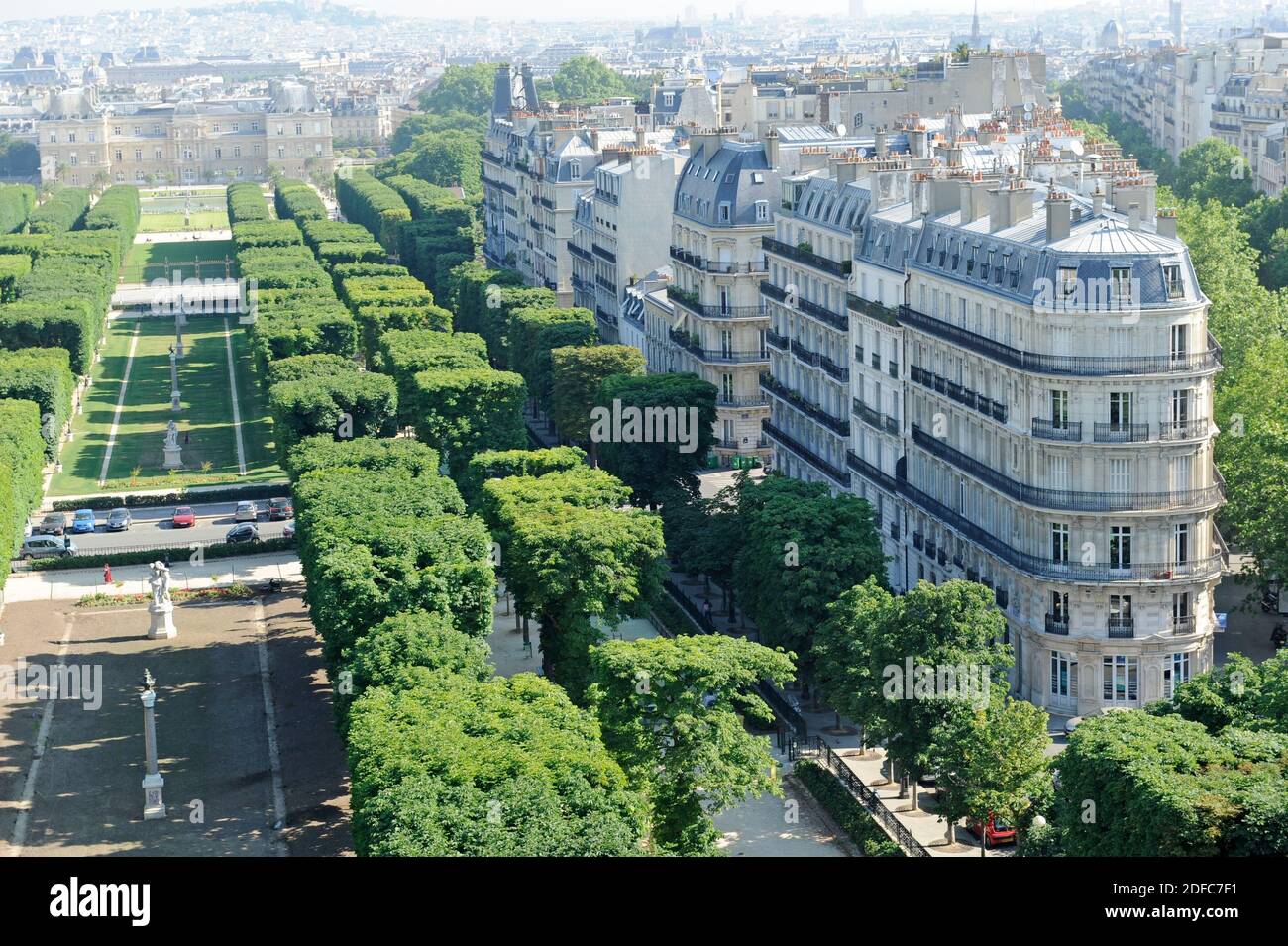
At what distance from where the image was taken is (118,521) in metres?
101

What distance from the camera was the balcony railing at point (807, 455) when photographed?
290 ft

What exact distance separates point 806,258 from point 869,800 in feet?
131

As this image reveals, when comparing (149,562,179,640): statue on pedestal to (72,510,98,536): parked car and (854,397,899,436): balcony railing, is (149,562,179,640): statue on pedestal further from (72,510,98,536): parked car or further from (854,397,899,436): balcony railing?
(854,397,899,436): balcony railing

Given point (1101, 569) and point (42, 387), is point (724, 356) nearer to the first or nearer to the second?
point (42, 387)

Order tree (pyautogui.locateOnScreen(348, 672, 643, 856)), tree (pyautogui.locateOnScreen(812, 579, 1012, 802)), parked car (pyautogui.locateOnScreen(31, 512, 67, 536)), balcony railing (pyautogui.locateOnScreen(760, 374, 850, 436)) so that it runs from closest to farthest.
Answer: tree (pyautogui.locateOnScreen(348, 672, 643, 856))
tree (pyautogui.locateOnScreen(812, 579, 1012, 802))
balcony railing (pyautogui.locateOnScreen(760, 374, 850, 436))
parked car (pyautogui.locateOnScreen(31, 512, 67, 536))

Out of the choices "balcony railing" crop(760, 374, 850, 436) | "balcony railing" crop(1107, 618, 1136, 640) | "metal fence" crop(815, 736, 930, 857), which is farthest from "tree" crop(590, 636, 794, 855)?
"balcony railing" crop(760, 374, 850, 436)

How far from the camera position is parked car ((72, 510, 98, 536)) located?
100812mm

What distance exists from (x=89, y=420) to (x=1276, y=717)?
318 feet

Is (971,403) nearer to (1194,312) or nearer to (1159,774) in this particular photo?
(1194,312)

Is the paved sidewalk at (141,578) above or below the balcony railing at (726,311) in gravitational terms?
below

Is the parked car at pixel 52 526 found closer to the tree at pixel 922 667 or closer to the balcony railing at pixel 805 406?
the balcony railing at pixel 805 406

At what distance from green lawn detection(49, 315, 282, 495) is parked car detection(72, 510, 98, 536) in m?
7.85

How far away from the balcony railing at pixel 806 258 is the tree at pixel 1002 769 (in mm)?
37162

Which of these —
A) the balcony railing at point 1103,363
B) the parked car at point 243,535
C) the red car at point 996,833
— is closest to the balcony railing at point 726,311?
the parked car at point 243,535
